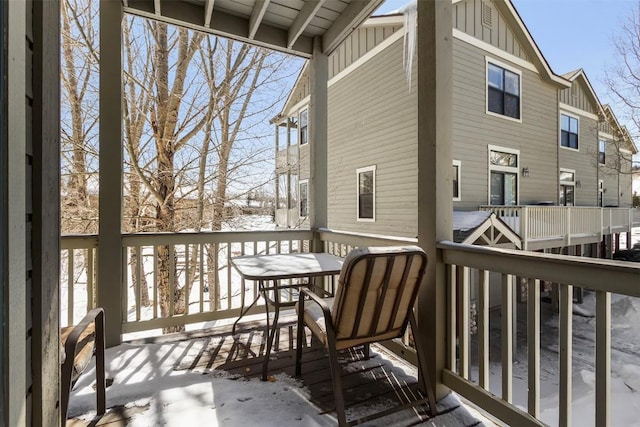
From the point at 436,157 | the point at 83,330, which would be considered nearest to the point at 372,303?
the point at 436,157

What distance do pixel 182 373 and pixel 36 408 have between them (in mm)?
1456

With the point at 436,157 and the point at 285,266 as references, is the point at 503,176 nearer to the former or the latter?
the point at 436,157

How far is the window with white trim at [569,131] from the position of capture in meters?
10.4

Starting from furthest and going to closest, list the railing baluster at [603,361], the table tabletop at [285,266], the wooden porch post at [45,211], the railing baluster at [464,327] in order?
the table tabletop at [285,266]
the railing baluster at [464,327]
the railing baluster at [603,361]
the wooden porch post at [45,211]

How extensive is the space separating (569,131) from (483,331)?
11888mm

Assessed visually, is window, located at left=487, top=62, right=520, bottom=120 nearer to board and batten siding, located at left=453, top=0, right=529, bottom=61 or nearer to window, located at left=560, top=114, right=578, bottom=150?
board and batten siding, located at left=453, top=0, right=529, bottom=61

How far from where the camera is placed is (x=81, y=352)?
5.45 feet

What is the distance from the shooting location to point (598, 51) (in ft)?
25.5

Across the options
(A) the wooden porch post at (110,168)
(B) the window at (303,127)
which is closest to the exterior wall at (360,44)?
(B) the window at (303,127)

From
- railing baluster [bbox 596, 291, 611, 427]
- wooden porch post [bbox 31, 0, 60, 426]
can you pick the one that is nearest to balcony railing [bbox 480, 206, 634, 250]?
railing baluster [bbox 596, 291, 611, 427]

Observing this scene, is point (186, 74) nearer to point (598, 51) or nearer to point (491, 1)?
point (491, 1)

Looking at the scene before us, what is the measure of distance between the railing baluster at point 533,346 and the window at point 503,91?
768 centimetres

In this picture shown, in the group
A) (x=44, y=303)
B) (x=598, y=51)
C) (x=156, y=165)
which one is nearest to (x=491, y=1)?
(x=598, y=51)

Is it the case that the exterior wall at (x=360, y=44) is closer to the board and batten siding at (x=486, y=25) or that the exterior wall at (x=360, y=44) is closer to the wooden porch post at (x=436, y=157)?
the board and batten siding at (x=486, y=25)
